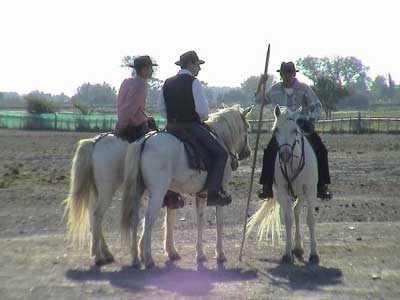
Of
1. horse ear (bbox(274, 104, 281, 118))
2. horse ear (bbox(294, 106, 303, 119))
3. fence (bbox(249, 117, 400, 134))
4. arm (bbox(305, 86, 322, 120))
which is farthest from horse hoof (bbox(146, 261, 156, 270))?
fence (bbox(249, 117, 400, 134))

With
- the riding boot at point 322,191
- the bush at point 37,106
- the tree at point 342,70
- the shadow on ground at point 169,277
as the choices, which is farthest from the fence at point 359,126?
the tree at point 342,70

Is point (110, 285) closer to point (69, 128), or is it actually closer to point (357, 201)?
point (357, 201)

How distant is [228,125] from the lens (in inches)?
424

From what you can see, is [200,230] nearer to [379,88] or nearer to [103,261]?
[103,261]

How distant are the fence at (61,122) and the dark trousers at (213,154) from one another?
46.5 meters

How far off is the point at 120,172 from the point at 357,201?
718 cm

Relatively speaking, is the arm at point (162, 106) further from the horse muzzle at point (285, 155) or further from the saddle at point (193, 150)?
the horse muzzle at point (285, 155)

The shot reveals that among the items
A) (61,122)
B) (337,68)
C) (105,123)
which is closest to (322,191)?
(105,123)

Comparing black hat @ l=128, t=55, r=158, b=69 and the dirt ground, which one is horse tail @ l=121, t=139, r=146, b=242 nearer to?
the dirt ground

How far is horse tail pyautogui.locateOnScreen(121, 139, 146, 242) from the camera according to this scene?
31.4 feet

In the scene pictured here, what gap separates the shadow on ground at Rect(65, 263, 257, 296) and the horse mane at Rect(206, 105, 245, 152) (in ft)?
6.54

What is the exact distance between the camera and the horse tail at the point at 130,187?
31.4ft

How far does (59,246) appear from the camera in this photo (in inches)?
445

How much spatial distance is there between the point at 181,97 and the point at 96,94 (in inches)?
5680
